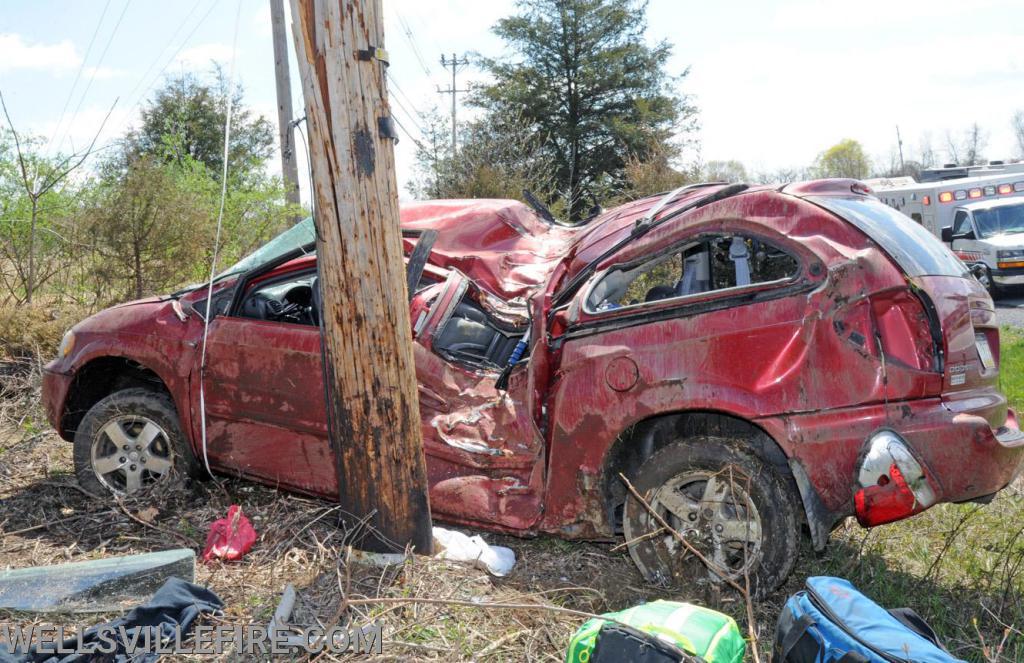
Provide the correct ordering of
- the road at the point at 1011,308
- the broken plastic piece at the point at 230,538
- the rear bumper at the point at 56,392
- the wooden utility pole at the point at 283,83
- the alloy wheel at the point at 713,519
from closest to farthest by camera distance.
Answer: the alloy wheel at the point at 713,519, the broken plastic piece at the point at 230,538, the rear bumper at the point at 56,392, the road at the point at 1011,308, the wooden utility pole at the point at 283,83

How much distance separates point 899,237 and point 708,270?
3.26 feet

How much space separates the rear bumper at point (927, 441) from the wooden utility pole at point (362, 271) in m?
1.63

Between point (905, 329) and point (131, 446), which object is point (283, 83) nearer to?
point (131, 446)

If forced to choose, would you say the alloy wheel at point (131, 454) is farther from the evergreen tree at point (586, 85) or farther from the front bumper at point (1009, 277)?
the evergreen tree at point (586, 85)

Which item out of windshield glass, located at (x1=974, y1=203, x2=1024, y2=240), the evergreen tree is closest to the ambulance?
windshield glass, located at (x1=974, y1=203, x2=1024, y2=240)

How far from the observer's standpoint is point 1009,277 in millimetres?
14758


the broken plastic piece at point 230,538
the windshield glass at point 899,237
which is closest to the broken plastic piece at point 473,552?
the broken plastic piece at point 230,538

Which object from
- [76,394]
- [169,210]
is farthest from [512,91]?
[76,394]

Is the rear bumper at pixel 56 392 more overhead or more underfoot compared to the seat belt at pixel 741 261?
more underfoot

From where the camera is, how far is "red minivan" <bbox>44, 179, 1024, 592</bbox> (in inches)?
134

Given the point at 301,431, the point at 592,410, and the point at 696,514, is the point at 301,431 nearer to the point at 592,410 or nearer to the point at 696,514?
the point at 592,410

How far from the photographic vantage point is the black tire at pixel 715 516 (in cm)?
357

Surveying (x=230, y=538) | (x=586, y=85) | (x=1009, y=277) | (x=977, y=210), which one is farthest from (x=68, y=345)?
(x=586, y=85)

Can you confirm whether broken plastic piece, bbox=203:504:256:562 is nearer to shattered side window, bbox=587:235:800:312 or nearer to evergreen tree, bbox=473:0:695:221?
shattered side window, bbox=587:235:800:312
